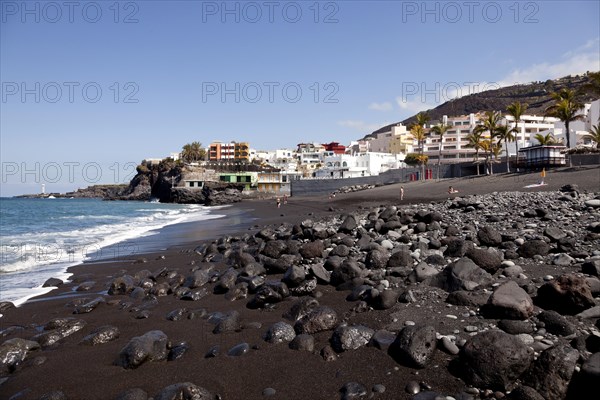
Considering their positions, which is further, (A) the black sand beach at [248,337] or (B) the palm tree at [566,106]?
(B) the palm tree at [566,106]

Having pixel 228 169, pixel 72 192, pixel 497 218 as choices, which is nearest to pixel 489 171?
pixel 497 218

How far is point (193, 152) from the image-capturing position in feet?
408

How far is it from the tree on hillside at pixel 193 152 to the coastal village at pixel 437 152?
11446mm

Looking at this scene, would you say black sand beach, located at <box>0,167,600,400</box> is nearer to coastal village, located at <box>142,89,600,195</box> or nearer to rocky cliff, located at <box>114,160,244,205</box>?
coastal village, located at <box>142,89,600,195</box>

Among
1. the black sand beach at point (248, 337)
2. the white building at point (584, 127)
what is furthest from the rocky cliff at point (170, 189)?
the black sand beach at point (248, 337)

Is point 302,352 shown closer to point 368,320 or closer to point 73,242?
point 368,320

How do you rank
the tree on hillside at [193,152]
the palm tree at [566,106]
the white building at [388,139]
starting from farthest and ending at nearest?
1. the tree on hillside at [193,152]
2. the white building at [388,139]
3. the palm tree at [566,106]

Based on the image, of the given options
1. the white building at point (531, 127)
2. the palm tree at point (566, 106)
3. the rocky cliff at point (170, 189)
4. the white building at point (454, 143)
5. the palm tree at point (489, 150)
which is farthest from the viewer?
the white building at point (454, 143)

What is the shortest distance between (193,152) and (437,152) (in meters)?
73.7

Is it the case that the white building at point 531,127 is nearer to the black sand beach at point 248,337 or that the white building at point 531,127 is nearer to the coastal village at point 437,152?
the coastal village at point 437,152

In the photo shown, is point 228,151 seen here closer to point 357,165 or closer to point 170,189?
point 170,189

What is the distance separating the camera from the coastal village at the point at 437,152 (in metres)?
54.6

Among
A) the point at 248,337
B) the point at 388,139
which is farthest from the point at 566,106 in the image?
the point at 388,139

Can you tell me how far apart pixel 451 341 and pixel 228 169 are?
9553 centimetres
